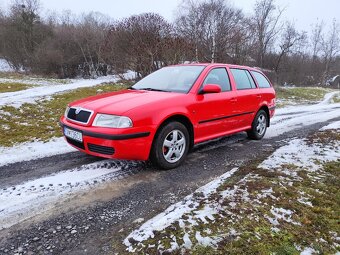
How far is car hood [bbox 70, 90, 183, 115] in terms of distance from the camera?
12.9 ft

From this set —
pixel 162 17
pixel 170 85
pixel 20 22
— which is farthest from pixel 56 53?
pixel 170 85

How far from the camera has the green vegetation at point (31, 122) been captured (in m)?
5.93

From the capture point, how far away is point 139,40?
53.8 ft

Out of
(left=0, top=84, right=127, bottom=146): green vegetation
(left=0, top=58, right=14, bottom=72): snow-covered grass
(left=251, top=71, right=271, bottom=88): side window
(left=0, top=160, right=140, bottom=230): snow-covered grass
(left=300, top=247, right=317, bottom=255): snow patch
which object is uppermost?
(left=0, top=58, right=14, bottom=72): snow-covered grass

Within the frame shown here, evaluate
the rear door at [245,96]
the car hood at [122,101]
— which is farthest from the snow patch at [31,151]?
the rear door at [245,96]

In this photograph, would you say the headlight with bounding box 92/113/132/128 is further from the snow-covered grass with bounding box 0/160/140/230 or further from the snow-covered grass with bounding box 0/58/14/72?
the snow-covered grass with bounding box 0/58/14/72

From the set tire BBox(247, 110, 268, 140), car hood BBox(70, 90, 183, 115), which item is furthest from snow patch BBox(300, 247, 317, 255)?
tire BBox(247, 110, 268, 140)

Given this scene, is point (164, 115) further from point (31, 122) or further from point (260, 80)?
point (31, 122)

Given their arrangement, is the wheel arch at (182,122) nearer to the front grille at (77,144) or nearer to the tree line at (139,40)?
the front grille at (77,144)

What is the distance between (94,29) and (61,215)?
2607 centimetres

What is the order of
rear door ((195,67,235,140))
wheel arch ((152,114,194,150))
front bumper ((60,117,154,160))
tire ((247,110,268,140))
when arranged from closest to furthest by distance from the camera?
front bumper ((60,117,154,160))
wheel arch ((152,114,194,150))
rear door ((195,67,235,140))
tire ((247,110,268,140))

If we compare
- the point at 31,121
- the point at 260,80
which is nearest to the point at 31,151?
the point at 31,121

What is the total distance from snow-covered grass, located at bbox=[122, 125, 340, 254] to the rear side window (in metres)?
1.96

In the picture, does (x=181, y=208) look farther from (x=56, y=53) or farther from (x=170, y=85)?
(x=56, y=53)
